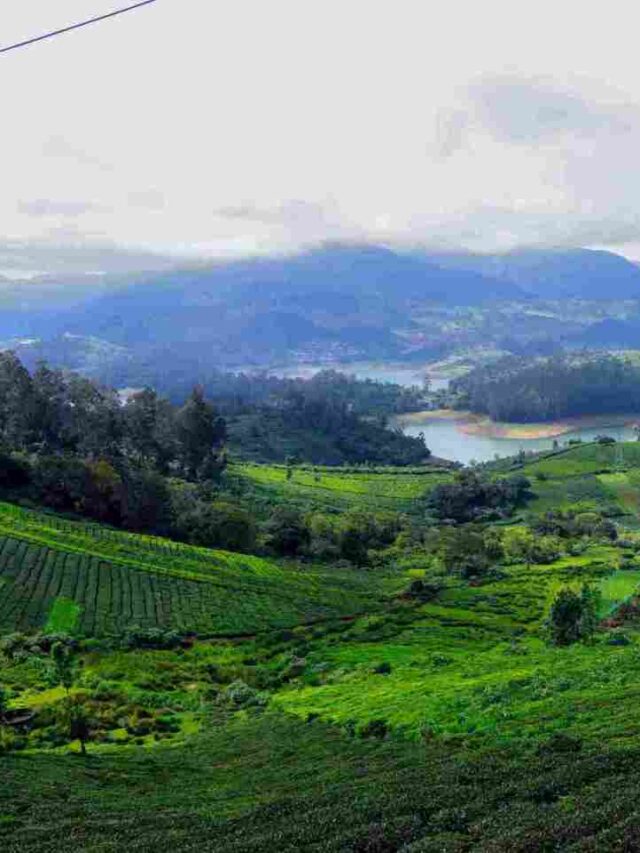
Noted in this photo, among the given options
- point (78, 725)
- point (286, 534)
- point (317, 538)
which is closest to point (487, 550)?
point (317, 538)

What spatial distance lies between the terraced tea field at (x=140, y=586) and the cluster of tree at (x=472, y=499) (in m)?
Answer: 53.7

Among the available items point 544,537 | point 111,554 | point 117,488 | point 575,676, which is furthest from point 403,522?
point 575,676

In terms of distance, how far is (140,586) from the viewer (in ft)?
196

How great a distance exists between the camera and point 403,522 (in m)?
107

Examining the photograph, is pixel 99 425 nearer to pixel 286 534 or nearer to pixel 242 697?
pixel 286 534

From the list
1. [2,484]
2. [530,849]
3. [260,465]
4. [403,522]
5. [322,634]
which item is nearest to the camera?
[530,849]

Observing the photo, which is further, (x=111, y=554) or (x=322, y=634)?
(x=111, y=554)

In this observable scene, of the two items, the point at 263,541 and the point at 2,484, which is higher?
the point at 2,484

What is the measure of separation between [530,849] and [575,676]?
16.8 meters

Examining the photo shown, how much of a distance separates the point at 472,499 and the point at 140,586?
79.2 meters

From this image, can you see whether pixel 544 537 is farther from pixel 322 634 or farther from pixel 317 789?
pixel 317 789

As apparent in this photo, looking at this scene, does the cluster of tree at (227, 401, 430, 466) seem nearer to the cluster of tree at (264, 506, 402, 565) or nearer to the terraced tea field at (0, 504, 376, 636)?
the cluster of tree at (264, 506, 402, 565)

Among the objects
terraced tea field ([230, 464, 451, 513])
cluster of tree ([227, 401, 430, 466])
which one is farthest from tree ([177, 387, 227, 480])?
cluster of tree ([227, 401, 430, 466])

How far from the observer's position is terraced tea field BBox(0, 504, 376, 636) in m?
53.1
